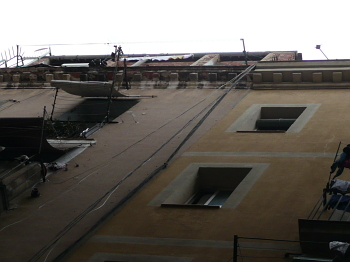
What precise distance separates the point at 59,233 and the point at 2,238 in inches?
60.7

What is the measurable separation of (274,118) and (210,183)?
27.9 ft

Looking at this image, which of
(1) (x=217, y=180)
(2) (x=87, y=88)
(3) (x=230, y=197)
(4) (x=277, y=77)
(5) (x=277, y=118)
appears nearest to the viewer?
(3) (x=230, y=197)

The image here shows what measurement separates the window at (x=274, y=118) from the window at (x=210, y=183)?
4659 millimetres

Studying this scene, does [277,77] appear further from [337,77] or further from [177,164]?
[177,164]

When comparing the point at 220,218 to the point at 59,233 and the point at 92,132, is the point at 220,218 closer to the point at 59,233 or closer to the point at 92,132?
the point at 59,233

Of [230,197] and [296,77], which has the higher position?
[296,77]

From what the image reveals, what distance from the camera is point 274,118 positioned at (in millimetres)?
30891

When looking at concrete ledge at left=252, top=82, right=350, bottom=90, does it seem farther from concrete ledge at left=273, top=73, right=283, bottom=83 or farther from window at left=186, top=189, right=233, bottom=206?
window at left=186, top=189, right=233, bottom=206

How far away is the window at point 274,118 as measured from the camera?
2811 cm

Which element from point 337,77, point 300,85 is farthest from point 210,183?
point 337,77

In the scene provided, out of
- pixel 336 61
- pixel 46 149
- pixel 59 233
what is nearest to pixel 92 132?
pixel 46 149

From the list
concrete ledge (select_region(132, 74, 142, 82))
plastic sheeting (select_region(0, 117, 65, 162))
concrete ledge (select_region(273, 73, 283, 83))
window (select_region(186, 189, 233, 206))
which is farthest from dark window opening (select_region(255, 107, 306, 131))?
plastic sheeting (select_region(0, 117, 65, 162))

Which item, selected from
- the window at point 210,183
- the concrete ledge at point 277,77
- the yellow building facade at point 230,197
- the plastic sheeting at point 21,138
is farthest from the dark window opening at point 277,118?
the plastic sheeting at point 21,138

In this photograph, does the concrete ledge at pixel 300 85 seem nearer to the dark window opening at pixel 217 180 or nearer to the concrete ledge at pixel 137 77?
the concrete ledge at pixel 137 77
